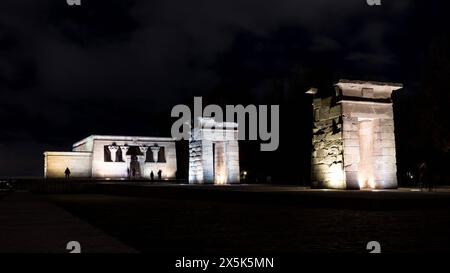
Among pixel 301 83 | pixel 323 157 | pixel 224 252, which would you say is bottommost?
pixel 224 252

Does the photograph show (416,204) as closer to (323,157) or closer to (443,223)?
(443,223)

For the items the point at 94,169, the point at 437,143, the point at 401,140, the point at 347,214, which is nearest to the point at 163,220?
the point at 347,214

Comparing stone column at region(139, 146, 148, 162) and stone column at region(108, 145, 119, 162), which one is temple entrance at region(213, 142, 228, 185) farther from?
stone column at region(139, 146, 148, 162)

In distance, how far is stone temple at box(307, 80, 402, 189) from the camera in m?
17.5

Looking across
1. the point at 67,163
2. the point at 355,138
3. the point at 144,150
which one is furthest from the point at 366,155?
the point at 67,163

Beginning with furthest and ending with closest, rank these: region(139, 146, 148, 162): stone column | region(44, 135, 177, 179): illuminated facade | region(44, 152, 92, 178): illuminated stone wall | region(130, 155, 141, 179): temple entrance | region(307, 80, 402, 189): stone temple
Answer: region(139, 146, 148, 162): stone column
region(130, 155, 141, 179): temple entrance
region(44, 135, 177, 179): illuminated facade
region(44, 152, 92, 178): illuminated stone wall
region(307, 80, 402, 189): stone temple

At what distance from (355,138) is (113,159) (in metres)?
45.9

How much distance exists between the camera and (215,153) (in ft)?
106

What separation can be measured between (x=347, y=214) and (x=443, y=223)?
2.42m

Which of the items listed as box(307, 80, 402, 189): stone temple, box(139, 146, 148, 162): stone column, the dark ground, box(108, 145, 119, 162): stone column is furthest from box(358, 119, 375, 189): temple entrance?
box(139, 146, 148, 162): stone column

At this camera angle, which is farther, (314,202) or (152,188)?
(152,188)

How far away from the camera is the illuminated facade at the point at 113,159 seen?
58469mm

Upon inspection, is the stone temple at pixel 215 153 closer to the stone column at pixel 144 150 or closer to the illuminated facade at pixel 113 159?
the illuminated facade at pixel 113 159

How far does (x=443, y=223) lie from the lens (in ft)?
28.5
